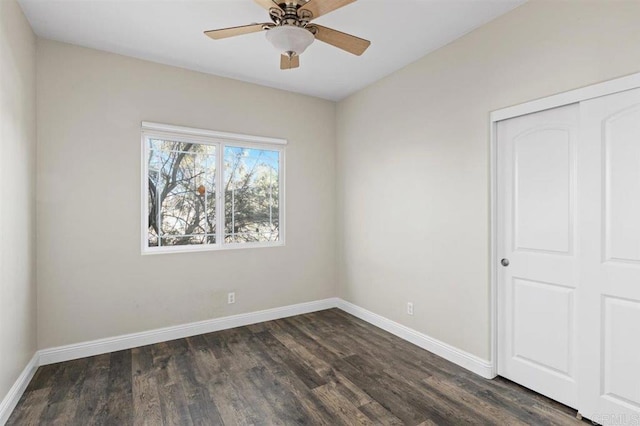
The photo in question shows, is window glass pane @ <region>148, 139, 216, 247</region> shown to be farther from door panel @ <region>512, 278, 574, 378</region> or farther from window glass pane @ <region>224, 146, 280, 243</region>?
door panel @ <region>512, 278, 574, 378</region>

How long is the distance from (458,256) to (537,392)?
43.4 inches

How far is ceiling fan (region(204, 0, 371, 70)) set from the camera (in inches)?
72.5

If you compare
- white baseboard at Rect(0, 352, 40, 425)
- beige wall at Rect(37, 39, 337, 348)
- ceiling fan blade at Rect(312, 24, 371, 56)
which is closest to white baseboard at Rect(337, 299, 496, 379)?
beige wall at Rect(37, 39, 337, 348)

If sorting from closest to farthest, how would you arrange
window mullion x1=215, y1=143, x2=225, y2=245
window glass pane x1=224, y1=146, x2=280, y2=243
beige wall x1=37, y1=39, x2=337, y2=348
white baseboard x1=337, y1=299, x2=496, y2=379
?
white baseboard x1=337, y1=299, x2=496, y2=379 → beige wall x1=37, y1=39, x2=337, y2=348 → window mullion x1=215, y1=143, x2=225, y2=245 → window glass pane x1=224, y1=146, x2=280, y2=243

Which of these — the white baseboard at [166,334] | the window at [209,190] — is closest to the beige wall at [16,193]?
the white baseboard at [166,334]

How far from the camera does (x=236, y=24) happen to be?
2568 mm

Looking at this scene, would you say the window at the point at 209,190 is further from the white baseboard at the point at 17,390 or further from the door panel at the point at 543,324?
the door panel at the point at 543,324

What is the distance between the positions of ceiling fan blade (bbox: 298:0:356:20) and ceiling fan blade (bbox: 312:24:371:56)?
111mm

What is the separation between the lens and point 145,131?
10.6ft

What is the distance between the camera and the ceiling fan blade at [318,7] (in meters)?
1.77

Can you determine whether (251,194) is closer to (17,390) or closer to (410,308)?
(410,308)

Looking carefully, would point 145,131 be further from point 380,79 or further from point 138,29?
point 380,79

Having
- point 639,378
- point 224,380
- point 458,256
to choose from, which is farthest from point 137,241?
point 639,378

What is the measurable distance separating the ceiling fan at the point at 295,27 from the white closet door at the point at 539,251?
1.41 metres
